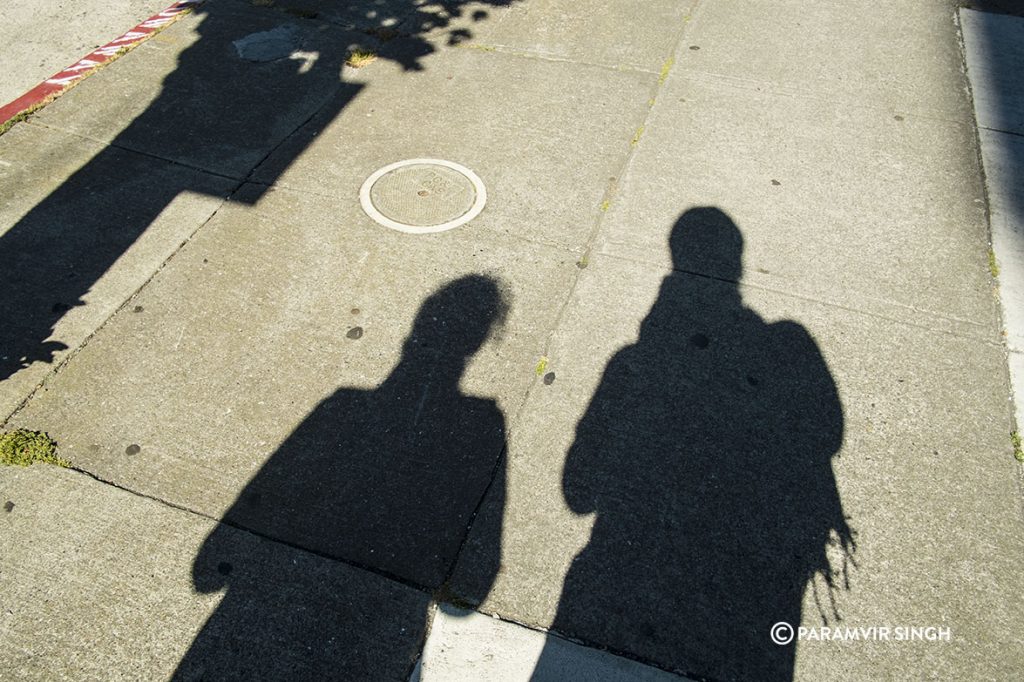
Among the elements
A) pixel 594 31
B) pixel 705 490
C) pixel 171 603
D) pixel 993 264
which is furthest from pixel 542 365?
pixel 594 31

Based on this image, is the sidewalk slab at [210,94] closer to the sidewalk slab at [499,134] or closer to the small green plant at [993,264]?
the sidewalk slab at [499,134]

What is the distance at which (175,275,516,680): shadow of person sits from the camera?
3.20m

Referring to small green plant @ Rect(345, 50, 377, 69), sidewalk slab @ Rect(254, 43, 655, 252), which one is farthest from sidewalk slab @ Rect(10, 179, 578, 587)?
small green plant @ Rect(345, 50, 377, 69)

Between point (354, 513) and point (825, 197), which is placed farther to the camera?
point (825, 197)

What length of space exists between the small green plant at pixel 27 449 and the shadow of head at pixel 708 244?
4161mm

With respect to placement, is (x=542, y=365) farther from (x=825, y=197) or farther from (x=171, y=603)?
(x=825, y=197)

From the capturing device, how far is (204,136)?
6.24 meters

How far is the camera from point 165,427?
4.06m

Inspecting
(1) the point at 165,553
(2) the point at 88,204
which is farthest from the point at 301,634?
(2) the point at 88,204

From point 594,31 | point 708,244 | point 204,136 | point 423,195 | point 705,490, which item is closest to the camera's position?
point 705,490

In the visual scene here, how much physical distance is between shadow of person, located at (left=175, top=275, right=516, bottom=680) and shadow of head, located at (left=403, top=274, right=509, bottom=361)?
13mm

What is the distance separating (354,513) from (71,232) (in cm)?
348

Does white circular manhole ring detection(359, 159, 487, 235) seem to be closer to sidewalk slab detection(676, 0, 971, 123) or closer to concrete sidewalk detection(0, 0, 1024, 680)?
concrete sidewalk detection(0, 0, 1024, 680)

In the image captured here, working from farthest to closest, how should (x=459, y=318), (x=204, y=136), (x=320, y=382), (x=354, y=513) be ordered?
1. (x=204, y=136)
2. (x=459, y=318)
3. (x=320, y=382)
4. (x=354, y=513)
